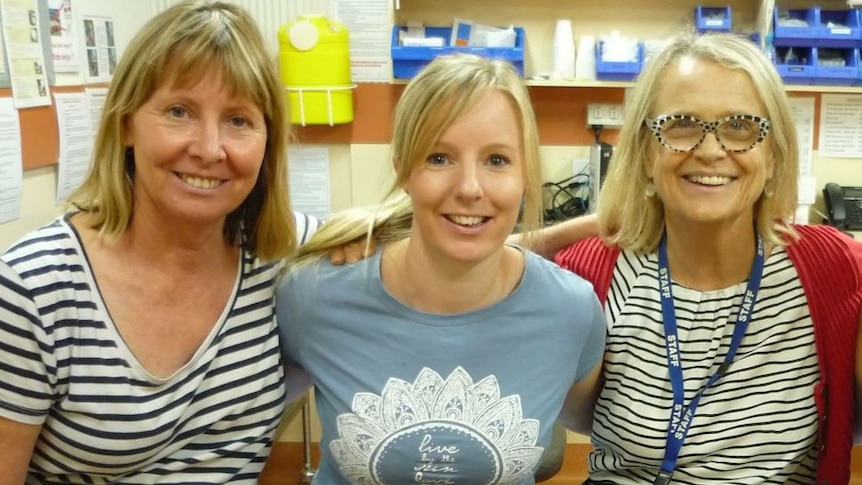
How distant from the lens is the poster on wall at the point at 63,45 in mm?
2344

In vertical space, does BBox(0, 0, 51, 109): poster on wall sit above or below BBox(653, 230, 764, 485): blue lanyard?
above

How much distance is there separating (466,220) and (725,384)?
0.64 meters

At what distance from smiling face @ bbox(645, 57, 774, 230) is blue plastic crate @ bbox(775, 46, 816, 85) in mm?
1602

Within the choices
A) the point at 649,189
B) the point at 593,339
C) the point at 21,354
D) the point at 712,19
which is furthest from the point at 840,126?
the point at 21,354

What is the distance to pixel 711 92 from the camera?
1483 millimetres

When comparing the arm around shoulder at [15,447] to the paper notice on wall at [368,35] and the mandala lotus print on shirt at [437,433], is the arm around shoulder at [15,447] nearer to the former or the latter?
the mandala lotus print on shirt at [437,433]

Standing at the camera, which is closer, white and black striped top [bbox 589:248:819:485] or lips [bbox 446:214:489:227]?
lips [bbox 446:214:489:227]

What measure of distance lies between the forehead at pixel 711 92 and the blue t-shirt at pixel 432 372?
39cm

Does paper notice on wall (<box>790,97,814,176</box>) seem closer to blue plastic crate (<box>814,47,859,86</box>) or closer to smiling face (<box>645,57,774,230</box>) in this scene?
blue plastic crate (<box>814,47,859,86</box>)

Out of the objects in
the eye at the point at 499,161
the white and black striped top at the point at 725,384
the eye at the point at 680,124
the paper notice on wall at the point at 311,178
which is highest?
the eye at the point at 680,124

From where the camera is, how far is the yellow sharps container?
9.99ft

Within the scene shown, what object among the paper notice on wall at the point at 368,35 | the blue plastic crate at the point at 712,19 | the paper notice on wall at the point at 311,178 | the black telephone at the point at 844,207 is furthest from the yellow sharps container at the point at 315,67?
the black telephone at the point at 844,207

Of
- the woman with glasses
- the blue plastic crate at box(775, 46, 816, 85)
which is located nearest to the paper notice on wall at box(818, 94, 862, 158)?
the blue plastic crate at box(775, 46, 816, 85)

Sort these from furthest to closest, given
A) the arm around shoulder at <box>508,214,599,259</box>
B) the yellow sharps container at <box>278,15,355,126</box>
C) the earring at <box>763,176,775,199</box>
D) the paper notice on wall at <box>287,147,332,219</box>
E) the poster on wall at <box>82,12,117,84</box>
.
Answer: the paper notice on wall at <box>287,147,332,219</box> < the yellow sharps container at <box>278,15,355,126</box> < the poster on wall at <box>82,12,117,84</box> < the arm around shoulder at <box>508,214,599,259</box> < the earring at <box>763,176,775,199</box>
